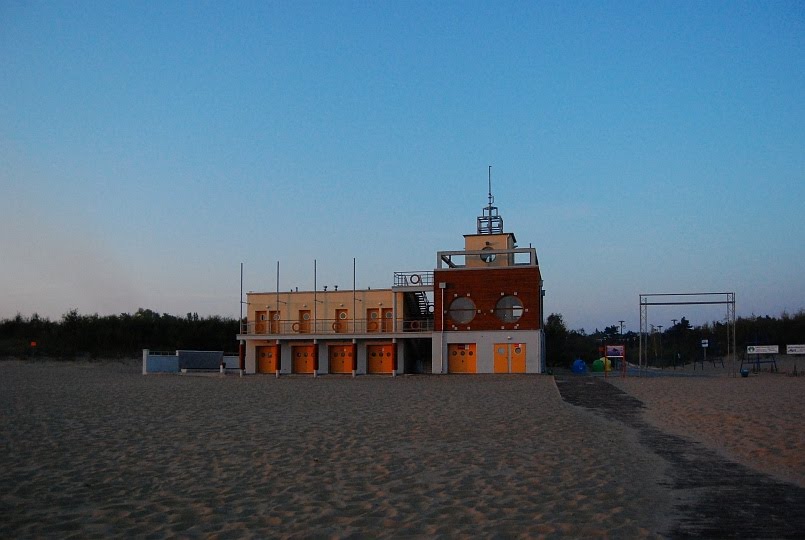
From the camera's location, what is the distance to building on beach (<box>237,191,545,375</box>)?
39.3 m

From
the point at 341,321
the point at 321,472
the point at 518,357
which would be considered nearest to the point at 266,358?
the point at 341,321

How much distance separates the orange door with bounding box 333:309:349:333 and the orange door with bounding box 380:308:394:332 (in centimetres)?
225

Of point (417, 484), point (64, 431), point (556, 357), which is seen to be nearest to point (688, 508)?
point (417, 484)

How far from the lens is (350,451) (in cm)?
1274

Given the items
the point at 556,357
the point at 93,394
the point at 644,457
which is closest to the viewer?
the point at 644,457

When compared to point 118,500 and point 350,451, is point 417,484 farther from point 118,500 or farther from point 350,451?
point 118,500

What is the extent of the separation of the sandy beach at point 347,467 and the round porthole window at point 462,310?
17.9 meters

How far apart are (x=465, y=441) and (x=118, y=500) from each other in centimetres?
691

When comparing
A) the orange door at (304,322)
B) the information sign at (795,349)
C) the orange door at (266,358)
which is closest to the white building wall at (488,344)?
the orange door at (304,322)

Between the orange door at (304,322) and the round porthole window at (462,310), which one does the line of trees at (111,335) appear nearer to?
the orange door at (304,322)

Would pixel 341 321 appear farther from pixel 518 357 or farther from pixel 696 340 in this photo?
pixel 696 340

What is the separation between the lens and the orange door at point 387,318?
4284cm

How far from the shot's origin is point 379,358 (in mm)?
43125

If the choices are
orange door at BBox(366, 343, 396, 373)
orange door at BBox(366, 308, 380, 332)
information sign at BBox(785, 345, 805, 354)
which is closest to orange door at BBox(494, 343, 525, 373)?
orange door at BBox(366, 343, 396, 373)
